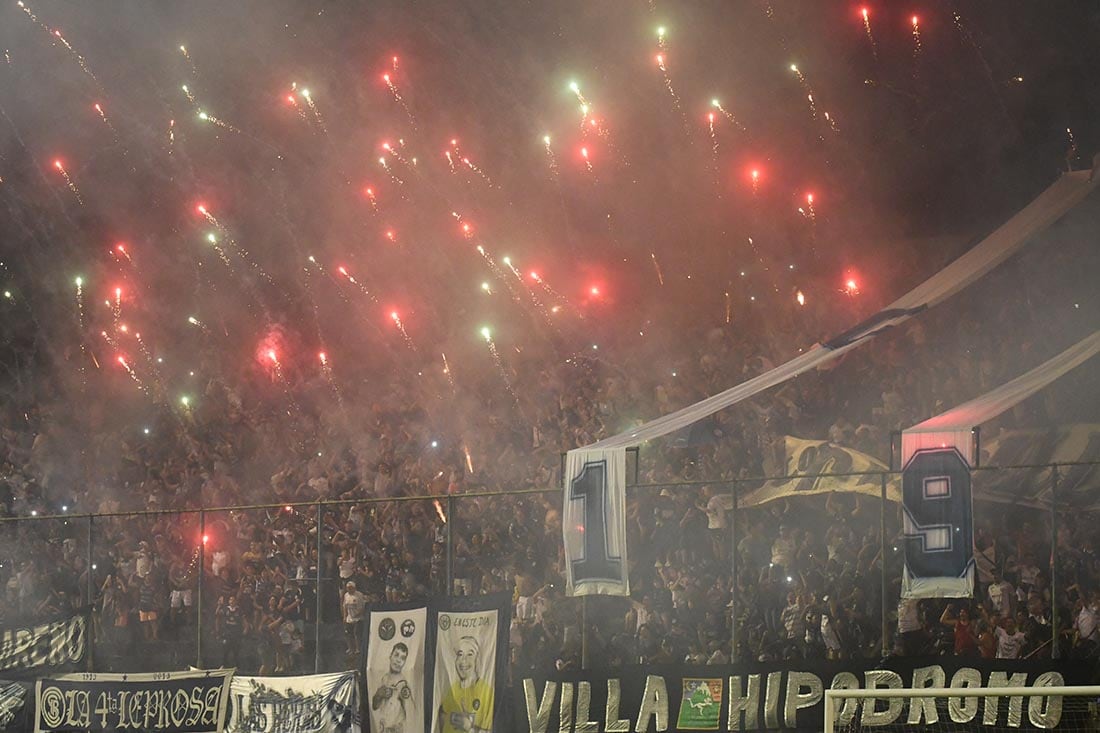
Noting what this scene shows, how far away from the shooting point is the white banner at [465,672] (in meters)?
14.2

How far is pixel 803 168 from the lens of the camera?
67.6 feet

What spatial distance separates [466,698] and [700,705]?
256cm

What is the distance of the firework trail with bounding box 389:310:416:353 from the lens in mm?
25328

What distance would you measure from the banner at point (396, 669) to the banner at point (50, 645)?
431 centimetres

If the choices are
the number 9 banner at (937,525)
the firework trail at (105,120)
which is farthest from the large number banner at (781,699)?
the firework trail at (105,120)

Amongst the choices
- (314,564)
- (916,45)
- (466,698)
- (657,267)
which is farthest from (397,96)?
(466,698)

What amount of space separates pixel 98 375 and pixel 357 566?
41.2 feet

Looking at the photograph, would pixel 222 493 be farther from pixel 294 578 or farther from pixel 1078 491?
pixel 1078 491

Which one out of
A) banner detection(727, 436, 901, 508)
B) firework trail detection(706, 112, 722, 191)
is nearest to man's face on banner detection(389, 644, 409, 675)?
banner detection(727, 436, 901, 508)

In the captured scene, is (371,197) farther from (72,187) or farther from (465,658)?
(465,658)

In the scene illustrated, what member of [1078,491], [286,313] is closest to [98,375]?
[286,313]

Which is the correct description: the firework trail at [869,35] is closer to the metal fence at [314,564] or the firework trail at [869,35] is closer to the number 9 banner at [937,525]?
the metal fence at [314,564]

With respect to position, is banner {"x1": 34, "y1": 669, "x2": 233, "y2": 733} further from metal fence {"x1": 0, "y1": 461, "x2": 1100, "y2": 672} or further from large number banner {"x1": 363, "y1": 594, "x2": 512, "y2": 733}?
large number banner {"x1": 363, "y1": 594, "x2": 512, "y2": 733}

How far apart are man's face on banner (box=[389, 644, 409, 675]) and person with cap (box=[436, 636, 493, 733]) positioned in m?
0.62
